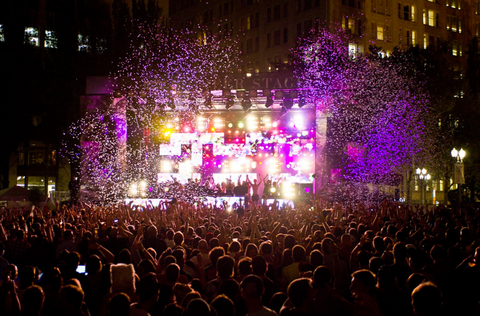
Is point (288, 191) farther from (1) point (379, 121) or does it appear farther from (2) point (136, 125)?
(1) point (379, 121)

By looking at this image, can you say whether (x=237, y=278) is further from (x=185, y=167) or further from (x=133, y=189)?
(x=185, y=167)

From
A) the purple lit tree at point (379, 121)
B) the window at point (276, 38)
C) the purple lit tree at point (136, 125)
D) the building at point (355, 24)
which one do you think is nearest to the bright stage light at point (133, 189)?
the purple lit tree at point (136, 125)

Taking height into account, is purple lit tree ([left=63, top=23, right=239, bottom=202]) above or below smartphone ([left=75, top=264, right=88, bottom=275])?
above

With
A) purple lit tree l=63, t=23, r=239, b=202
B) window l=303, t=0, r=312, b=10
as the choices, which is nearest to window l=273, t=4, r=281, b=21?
window l=303, t=0, r=312, b=10

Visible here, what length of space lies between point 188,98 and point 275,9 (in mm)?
38095

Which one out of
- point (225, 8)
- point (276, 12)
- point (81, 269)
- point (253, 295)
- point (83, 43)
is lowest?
point (81, 269)

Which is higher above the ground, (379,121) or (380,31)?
(380,31)

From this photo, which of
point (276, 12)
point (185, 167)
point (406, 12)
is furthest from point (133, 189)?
→ point (406, 12)

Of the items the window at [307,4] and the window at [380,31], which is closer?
the window at [307,4]

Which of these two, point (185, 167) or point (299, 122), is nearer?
point (299, 122)

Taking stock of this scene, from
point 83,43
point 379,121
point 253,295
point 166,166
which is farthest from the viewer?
point 83,43

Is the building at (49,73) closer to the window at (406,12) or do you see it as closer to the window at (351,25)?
the window at (351,25)

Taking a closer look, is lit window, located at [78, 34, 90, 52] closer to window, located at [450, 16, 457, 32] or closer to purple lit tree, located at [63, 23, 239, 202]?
purple lit tree, located at [63, 23, 239, 202]

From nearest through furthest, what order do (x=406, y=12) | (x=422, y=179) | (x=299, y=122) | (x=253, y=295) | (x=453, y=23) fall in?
1. (x=253, y=295)
2. (x=299, y=122)
3. (x=422, y=179)
4. (x=406, y=12)
5. (x=453, y=23)
